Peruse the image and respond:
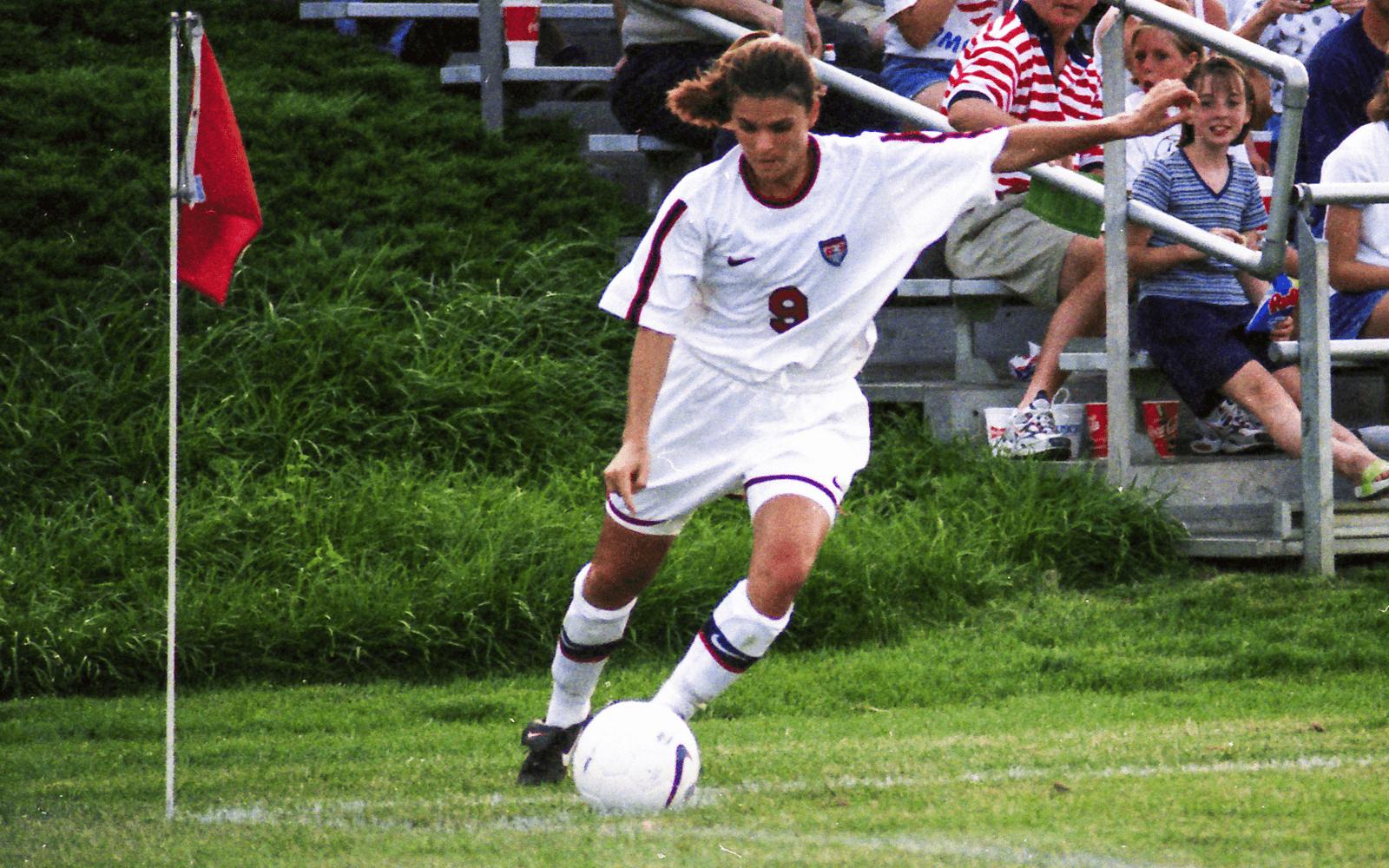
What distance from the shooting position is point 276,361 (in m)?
9.17

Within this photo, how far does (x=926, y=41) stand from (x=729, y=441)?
4.84 metres

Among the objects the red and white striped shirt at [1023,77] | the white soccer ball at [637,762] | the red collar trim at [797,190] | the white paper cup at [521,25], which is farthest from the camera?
the white paper cup at [521,25]

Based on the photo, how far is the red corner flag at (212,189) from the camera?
5523mm

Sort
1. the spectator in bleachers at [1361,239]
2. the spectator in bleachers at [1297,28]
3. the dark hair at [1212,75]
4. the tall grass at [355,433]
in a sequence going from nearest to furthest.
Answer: the tall grass at [355,433] < the spectator in bleachers at [1361,239] < the dark hair at [1212,75] < the spectator in bleachers at [1297,28]

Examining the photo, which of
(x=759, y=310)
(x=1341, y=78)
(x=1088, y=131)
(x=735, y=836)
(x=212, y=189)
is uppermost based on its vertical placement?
(x=1088, y=131)

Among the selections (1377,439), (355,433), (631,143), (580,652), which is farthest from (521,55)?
(580,652)

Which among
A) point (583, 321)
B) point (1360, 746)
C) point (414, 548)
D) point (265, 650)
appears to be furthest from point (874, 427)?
point (1360, 746)

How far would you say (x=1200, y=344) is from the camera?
27.9 ft

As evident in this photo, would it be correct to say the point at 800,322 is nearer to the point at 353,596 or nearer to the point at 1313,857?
the point at 1313,857

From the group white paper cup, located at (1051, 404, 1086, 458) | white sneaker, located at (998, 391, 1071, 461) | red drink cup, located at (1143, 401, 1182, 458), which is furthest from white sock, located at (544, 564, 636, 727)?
red drink cup, located at (1143, 401, 1182, 458)

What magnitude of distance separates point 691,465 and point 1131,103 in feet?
15.2

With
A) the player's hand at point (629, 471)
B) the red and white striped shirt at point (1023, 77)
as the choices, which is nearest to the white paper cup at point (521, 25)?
the red and white striped shirt at point (1023, 77)

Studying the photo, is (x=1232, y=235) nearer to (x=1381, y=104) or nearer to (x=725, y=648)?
(x=1381, y=104)

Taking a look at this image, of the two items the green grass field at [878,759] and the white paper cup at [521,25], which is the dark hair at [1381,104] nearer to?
the green grass field at [878,759]
